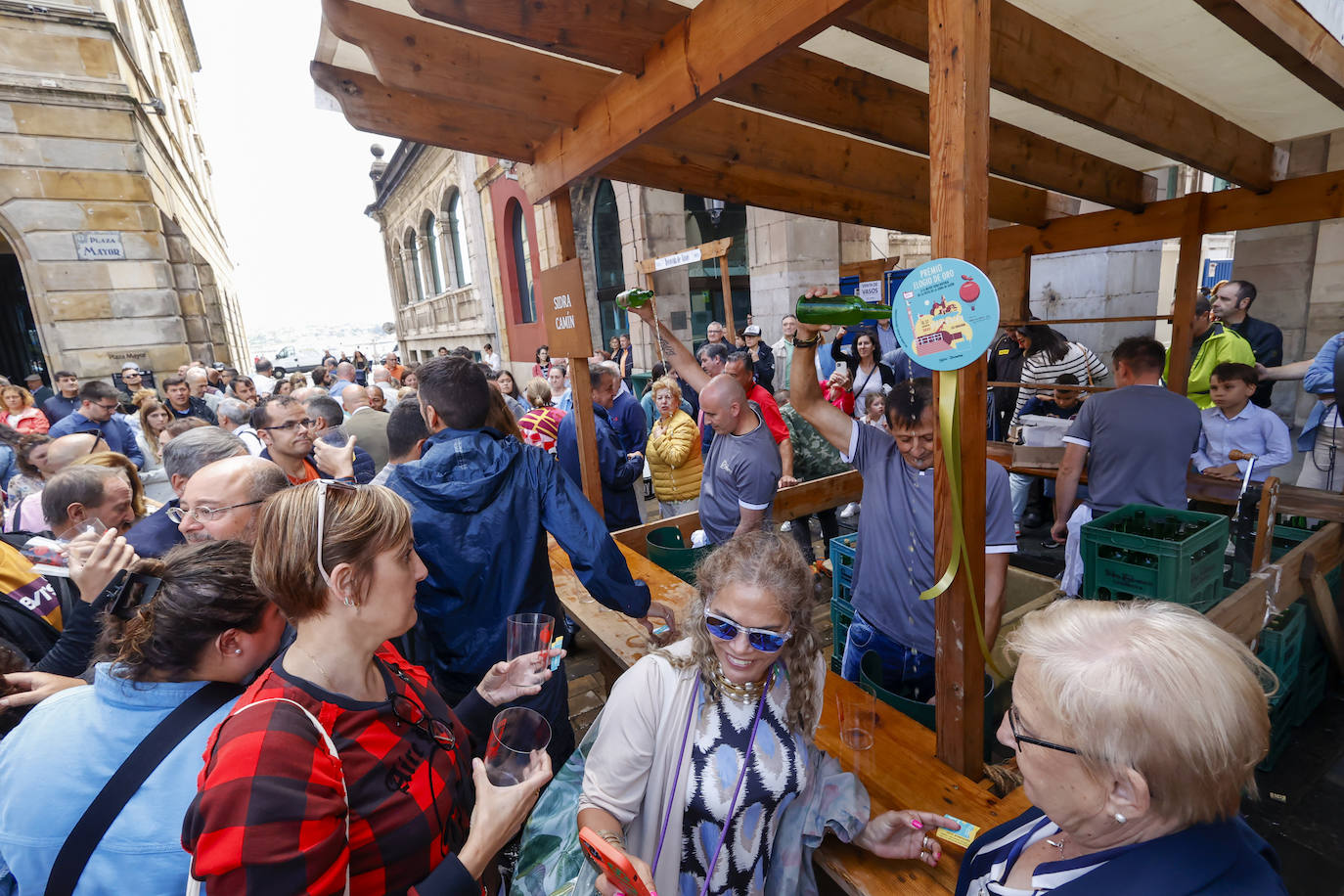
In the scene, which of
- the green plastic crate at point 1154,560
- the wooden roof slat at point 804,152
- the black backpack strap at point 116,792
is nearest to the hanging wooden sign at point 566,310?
the wooden roof slat at point 804,152

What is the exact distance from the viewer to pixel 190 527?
83.0 inches

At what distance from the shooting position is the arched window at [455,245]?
66.3 feet

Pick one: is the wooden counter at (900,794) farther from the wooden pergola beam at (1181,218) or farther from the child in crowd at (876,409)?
the wooden pergola beam at (1181,218)

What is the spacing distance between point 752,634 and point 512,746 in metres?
0.63

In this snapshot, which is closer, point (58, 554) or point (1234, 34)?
point (58, 554)

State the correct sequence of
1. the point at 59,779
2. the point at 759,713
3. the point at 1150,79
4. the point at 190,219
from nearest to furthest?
the point at 59,779 < the point at 759,713 < the point at 1150,79 < the point at 190,219

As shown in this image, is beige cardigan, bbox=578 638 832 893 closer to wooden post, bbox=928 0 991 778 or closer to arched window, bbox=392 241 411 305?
wooden post, bbox=928 0 991 778

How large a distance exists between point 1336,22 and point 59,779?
208 inches

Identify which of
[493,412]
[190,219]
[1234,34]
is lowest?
[493,412]

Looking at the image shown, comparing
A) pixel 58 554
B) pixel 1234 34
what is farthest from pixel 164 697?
pixel 1234 34

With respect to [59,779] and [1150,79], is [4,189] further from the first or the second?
[1150,79]

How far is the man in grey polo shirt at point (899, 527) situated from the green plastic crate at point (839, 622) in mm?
585

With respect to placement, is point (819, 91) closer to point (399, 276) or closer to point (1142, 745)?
point (1142, 745)

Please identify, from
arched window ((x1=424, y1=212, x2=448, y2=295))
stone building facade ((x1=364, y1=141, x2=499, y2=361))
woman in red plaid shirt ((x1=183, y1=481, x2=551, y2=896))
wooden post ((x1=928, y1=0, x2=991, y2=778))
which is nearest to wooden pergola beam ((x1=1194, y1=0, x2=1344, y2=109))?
wooden post ((x1=928, y1=0, x2=991, y2=778))
